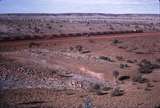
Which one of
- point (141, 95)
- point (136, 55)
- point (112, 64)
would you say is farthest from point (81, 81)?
point (136, 55)

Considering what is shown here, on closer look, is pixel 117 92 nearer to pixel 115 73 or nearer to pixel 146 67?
pixel 115 73

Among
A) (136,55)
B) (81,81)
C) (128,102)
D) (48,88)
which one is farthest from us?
(136,55)

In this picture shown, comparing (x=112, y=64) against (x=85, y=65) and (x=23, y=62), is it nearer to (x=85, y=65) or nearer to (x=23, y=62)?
(x=85, y=65)

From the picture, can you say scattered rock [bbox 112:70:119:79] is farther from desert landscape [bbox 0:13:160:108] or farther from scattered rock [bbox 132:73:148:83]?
scattered rock [bbox 132:73:148:83]

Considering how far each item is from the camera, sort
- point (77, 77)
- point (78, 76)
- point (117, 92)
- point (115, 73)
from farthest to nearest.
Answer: point (115, 73), point (78, 76), point (77, 77), point (117, 92)

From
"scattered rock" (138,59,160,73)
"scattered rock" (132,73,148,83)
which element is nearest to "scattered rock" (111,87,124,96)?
"scattered rock" (132,73,148,83)

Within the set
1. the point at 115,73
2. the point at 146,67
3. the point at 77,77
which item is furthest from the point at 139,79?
the point at 146,67

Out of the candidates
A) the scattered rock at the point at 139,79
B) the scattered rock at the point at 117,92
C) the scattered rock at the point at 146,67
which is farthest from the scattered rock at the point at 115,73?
the scattered rock at the point at 117,92

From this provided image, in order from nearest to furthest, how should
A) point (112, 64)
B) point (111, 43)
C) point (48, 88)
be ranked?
point (48, 88), point (112, 64), point (111, 43)

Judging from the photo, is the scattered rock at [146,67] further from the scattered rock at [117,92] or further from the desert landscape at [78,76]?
the scattered rock at [117,92]
